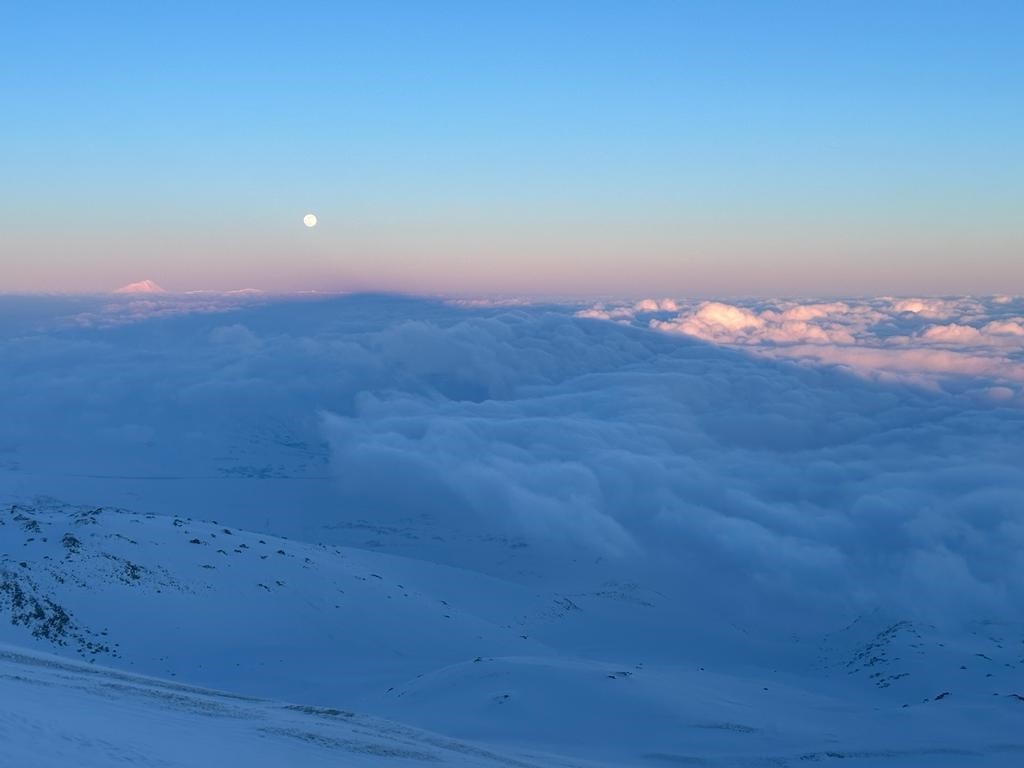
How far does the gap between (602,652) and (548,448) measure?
2737 inches

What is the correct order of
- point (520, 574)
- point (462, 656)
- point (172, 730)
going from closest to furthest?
point (172, 730) → point (462, 656) → point (520, 574)

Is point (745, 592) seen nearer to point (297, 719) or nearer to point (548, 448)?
point (548, 448)

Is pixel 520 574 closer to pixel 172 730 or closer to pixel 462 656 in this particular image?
pixel 462 656

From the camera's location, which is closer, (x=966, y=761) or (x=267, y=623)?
(x=966, y=761)

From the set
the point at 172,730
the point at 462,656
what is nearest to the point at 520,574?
the point at 462,656

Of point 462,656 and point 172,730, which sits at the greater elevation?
point 172,730

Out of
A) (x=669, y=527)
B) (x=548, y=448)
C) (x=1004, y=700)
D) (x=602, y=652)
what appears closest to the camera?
(x=1004, y=700)

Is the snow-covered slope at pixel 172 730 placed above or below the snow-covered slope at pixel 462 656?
above

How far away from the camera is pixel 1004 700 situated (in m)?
25.1

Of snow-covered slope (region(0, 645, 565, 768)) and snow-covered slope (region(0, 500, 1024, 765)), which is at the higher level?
snow-covered slope (region(0, 645, 565, 768))

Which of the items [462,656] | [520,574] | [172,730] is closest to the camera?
[172,730]

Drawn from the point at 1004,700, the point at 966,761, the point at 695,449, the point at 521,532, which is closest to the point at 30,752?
the point at 966,761

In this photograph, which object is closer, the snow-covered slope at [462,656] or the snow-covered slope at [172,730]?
the snow-covered slope at [172,730]

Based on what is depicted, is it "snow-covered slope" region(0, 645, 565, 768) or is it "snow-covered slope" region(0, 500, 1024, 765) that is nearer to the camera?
"snow-covered slope" region(0, 645, 565, 768)
